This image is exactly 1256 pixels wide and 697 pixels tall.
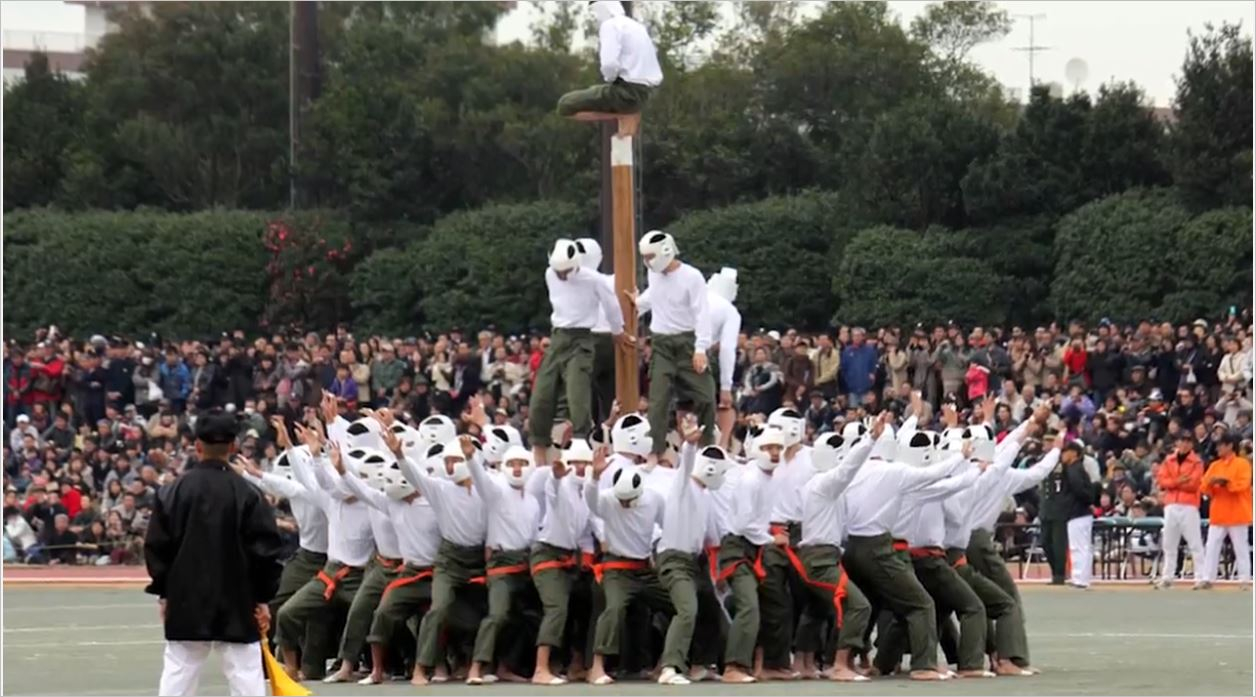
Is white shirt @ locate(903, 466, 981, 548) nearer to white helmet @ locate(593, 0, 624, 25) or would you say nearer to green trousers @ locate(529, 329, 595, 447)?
green trousers @ locate(529, 329, 595, 447)

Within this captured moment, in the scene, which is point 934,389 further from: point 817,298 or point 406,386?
point 817,298

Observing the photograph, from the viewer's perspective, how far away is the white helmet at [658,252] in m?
21.5

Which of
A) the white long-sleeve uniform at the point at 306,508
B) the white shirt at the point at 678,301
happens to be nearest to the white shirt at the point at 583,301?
the white shirt at the point at 678,301

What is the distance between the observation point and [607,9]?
21312 millimetres

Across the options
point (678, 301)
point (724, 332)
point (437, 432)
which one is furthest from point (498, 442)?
point (724, 332)

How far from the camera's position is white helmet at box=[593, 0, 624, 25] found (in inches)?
838

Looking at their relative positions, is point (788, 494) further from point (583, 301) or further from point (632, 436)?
point (583, 301)

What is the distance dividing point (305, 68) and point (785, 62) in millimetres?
8946

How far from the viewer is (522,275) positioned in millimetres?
47844

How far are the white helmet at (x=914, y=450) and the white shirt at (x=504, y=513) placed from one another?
270cm

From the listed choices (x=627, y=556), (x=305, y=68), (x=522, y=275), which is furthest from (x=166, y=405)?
(x=627, y=556)

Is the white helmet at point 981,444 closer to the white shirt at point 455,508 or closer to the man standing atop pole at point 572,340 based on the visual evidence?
the man standing atop pole at point 572,340

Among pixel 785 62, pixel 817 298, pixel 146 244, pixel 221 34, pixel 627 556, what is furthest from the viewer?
pixel 221 34

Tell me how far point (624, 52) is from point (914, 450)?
11.6 feet
